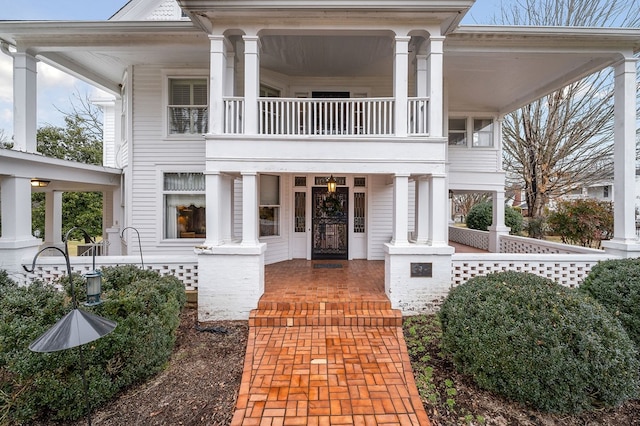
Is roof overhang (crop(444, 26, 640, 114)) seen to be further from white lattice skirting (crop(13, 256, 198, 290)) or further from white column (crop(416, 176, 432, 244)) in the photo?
white lattice skirting (crop(13, 256, 198, 290))

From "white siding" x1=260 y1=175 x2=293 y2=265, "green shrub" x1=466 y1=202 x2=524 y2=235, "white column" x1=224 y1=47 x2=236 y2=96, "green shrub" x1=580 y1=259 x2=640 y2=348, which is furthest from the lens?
"green shrub" x1=466 y1=202 x2=524 y2=235

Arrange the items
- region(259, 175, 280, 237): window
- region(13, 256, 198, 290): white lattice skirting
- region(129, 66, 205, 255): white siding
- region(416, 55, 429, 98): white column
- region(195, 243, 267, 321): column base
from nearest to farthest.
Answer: region(195, 243, 267, 321): column base, region(13, 256, 198, 290): white lattice skirting, region(416, 55, 429, 98): white column, region(129, 66, 205, 255): white siding, region(259, 175, 280, 237): window

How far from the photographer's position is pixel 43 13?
15.1m

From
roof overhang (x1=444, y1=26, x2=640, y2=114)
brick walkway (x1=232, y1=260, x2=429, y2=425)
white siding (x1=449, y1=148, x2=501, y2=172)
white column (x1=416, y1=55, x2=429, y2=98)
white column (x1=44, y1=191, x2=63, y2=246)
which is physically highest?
roof overhang (x1=444, y1=26, x2=640, y2=114)

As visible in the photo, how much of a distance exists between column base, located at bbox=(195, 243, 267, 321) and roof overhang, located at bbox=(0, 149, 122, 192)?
12.6ft

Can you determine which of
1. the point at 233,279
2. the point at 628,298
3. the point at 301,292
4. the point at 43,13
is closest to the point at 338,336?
the point at 301,292

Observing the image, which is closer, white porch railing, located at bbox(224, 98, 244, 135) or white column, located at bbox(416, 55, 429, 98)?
white porch railing, located at bbox(224, 98, 244, 135)

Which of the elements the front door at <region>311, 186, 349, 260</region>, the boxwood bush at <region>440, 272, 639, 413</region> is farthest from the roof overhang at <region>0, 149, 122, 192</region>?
the boxwood bush at <region>440, 272, 639, 413</region>

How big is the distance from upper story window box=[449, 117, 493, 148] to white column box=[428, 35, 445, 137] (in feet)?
16.0

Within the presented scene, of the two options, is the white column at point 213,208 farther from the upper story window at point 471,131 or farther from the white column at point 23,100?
the upper story window at point 471,131

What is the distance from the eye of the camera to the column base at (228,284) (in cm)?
Result: 499

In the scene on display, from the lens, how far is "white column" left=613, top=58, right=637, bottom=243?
222 inches

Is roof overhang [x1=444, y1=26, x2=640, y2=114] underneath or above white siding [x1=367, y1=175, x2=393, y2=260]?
above

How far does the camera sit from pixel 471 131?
9.44 metres
